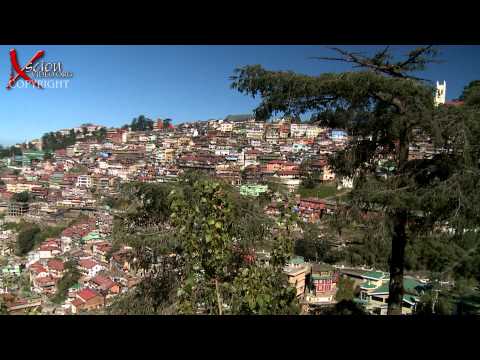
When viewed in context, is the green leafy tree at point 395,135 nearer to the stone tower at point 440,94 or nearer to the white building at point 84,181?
the stone tower at point 440,94

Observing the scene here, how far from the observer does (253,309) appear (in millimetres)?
1659

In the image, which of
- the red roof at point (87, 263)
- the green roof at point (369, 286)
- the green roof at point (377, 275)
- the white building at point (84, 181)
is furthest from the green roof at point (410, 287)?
the white building at point (84, 181)

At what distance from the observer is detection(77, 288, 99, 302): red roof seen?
6.25 meters

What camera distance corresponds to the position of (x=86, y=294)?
647 cm

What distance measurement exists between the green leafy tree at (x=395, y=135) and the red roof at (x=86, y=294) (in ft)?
15.7

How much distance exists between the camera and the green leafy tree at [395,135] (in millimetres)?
2842

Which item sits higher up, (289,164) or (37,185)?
(289,164)

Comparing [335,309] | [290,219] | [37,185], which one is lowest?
[335,309]
